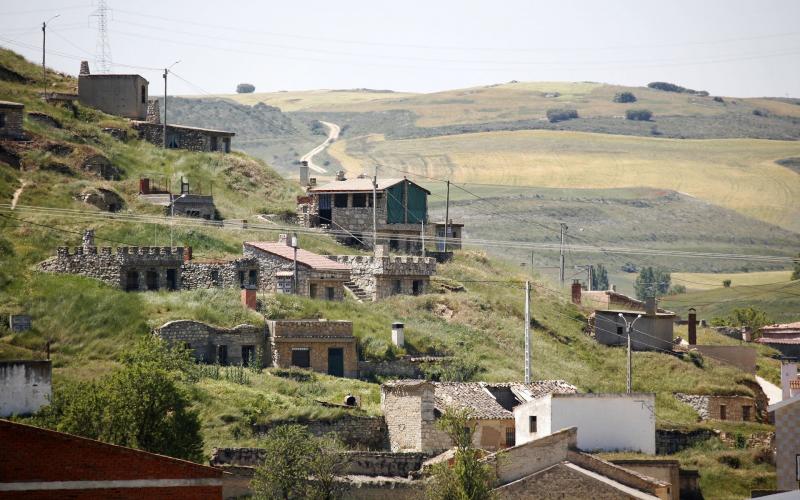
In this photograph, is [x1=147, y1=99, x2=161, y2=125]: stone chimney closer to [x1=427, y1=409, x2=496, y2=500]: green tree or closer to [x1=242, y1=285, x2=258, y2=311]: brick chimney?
[x1=242, y1=285, x2=258, y2=311]: brick chimney

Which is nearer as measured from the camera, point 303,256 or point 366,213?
point 303,256

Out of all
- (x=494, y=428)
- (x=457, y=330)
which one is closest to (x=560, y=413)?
(x=494, y=428)

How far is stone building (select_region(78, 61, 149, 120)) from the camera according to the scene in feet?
299

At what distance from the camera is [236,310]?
60469mm

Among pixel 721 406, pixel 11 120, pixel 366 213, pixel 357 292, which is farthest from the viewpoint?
pixel 366 213

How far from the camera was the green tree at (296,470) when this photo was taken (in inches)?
1638

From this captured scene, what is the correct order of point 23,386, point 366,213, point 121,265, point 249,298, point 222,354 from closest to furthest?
→ 1. point 23,386
2. point 222,354
3. point 249,298
4. point 121,265
5. point 366,213

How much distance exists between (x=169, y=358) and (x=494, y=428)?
1026 cm

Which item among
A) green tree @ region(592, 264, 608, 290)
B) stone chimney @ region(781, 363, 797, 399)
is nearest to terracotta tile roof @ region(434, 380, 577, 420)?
stone chimney @ region(781, 363, 797, 399)

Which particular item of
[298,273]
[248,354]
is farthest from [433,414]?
[298,273]

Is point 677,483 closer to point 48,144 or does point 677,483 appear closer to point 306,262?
point 306,262

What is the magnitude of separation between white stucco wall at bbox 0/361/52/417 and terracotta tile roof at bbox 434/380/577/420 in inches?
543

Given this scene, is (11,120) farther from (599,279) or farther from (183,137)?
(599,279)

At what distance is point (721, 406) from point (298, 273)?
696 inches
